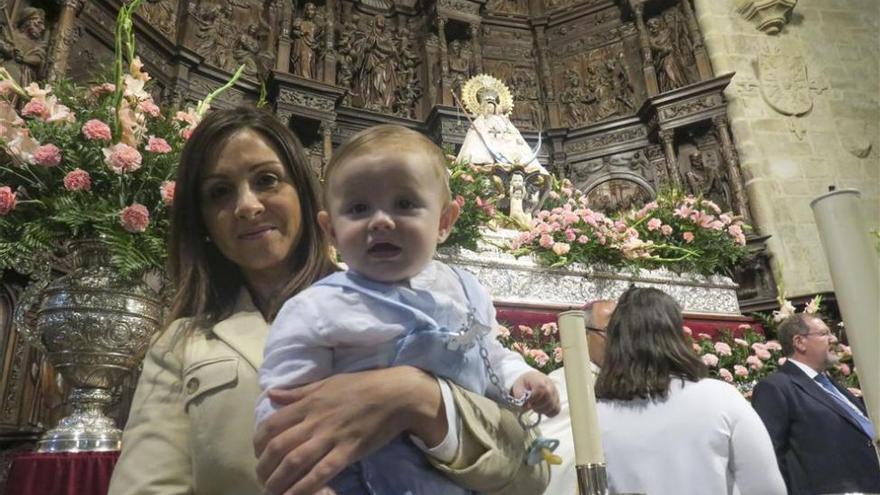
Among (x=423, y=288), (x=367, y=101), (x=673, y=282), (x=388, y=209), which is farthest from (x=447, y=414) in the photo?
(x=367, y=101)

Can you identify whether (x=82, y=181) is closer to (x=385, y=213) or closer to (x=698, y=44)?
(x=385, y=213)

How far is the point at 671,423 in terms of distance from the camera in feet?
5.87

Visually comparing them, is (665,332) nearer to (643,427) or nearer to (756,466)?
(643,427)

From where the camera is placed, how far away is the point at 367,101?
9.19 metres

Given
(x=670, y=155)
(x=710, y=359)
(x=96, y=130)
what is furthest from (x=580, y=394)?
(x=670, y=155)

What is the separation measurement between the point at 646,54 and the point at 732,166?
246 centimetres

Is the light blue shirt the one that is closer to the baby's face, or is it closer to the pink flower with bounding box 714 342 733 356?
the baby's face

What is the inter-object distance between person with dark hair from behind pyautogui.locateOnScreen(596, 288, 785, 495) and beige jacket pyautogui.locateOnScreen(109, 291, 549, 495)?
94cm

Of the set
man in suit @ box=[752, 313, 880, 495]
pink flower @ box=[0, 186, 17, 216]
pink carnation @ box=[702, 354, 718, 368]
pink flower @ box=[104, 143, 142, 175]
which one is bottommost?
man in suit @ box=[752, 313, 880, 495]

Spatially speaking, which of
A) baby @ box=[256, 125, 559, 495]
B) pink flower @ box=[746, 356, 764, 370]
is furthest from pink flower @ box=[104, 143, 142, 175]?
pink flower @ box=[746, 356, 764, 370]

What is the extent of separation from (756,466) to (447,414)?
131cm

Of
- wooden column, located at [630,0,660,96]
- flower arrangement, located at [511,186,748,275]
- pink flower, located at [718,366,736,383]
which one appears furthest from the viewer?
wooden column, located at [630,0,660,96]

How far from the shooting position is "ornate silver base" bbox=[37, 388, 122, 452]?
1656 mm

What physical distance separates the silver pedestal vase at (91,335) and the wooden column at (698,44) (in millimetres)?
8879
